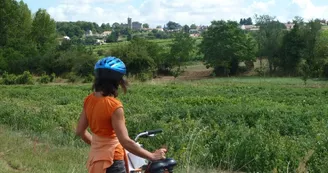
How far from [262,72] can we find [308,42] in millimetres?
6515

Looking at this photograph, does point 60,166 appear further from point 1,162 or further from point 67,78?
point 67,78

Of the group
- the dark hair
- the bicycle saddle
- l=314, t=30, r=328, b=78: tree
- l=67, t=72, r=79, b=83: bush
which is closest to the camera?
the bicycle saddle

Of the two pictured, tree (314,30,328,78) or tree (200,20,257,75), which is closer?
tree (314,30,328,78)

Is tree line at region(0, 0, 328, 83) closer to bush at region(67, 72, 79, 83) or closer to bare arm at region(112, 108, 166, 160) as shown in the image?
bush at region(67, 72, 79, 83)

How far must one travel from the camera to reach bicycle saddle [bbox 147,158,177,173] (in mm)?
3236

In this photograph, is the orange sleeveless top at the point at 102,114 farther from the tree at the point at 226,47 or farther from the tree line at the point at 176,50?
the tree at the point at 226,47

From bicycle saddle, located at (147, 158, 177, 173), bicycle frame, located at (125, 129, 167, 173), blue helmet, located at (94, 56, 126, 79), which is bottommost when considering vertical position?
bicycle frame, located at (125, 129, 167, 173)

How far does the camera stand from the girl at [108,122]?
3.39 m

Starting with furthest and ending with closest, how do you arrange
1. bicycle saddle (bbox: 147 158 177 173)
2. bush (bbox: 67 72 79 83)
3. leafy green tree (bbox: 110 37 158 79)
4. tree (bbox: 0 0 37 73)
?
tree (bbox: 0 0 37 73)
leafy green tree (bbox: 110 37 158 79)
bush (bbox: 67 72 79 83)
bicycle saddle (bbox: 147 158 177 173)

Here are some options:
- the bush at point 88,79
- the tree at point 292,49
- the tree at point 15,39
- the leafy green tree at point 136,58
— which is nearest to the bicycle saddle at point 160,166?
the bush at point 88,79

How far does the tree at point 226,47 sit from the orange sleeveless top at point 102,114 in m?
53.1

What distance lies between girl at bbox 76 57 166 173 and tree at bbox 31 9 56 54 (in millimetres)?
59530

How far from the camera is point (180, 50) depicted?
2381 inches

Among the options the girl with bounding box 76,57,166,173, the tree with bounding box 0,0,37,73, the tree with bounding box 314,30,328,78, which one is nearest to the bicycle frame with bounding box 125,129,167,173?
the girl with bounding box 76,57,166,173
